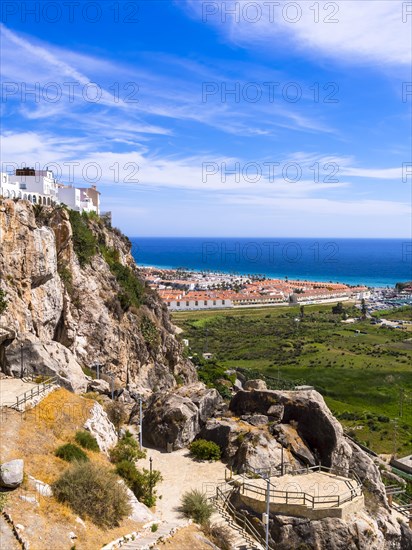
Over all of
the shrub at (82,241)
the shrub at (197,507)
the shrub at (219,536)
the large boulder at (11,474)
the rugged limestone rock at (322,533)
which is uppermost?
the shrub at (82,241)

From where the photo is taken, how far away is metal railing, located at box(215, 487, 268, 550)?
17156mm

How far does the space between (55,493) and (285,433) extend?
36.6 ft

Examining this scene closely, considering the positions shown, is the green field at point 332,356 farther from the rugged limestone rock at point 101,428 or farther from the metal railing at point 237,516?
the rugged limestone rock at point 101,428

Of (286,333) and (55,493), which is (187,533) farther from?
(286,333)

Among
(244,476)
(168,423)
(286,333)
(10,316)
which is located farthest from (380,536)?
(286,333)

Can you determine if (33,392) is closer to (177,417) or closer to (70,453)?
(70,453)

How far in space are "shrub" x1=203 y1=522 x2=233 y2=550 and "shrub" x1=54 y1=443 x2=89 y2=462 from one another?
15.5ft

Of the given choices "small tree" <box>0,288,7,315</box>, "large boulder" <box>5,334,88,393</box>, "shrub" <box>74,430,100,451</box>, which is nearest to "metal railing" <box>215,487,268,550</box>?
"shrub" <box>74,430,100,451</box>

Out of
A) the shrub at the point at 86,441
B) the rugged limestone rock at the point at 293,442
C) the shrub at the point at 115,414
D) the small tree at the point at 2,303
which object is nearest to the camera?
the shrub at the point at 86,441

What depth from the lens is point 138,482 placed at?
1772 cm

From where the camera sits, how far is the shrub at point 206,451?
21969mm

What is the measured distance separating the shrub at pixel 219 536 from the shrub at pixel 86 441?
5.18m

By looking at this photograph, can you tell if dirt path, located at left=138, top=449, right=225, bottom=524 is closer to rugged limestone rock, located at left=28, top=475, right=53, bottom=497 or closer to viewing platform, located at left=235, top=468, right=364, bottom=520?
viewing platform, located at left=235, top=468, right=364, bottom=520

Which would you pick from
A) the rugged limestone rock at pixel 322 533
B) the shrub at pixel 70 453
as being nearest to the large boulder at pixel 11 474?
the shrub at pixel 70 453
